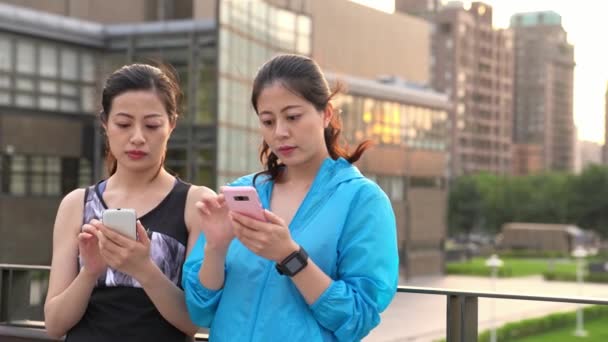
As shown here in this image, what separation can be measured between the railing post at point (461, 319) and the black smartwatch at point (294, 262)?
160 cm

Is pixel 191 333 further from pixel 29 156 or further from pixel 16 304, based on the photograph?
pixel 29 156

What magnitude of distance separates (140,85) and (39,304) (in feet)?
7.04

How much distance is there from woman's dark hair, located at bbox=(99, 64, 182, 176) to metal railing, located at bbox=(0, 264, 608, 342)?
1401mm

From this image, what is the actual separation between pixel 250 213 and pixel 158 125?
69 cm

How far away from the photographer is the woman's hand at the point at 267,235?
2.35 metres

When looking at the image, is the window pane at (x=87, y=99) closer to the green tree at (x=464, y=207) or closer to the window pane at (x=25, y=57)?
the window pane at (x=25, y=57)

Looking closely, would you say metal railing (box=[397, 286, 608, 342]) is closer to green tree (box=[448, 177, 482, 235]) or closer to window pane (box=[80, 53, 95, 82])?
window pane (box=[80, 53, 95, 82])

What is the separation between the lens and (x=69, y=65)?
32562 mm

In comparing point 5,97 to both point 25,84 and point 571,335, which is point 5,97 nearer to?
point 25,84

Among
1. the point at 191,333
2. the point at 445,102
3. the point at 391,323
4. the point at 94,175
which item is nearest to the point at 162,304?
the point at 191,333

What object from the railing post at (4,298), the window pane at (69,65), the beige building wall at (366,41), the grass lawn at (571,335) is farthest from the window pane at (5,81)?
the beige building wall at (366,41)

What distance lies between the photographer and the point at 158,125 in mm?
2895

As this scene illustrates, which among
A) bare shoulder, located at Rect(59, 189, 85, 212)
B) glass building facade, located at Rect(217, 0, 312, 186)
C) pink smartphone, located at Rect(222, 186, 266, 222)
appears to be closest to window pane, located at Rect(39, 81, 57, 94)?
glass building facade, located at Rect(217, 0, 312, 186)

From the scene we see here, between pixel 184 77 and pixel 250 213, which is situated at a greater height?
pixel 184 77
